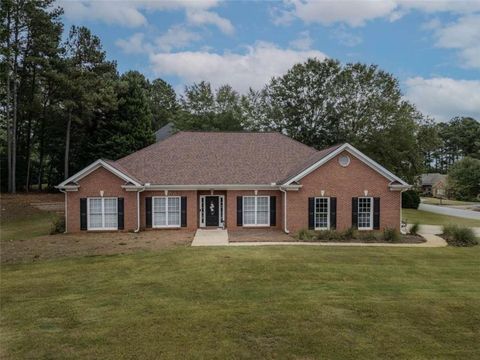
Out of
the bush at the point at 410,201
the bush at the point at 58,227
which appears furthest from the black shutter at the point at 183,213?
the bush at the point at 410,201

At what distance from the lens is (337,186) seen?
23141 millimetres

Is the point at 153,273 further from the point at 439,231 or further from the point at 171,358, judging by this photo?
the point at 439,231

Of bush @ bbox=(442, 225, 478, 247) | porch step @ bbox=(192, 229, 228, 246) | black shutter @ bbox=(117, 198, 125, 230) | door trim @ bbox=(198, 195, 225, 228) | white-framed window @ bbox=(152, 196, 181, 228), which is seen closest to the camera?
porch step @ bbox=(192, 229, 228, 246)

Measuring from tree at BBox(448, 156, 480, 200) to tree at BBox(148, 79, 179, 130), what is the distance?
46.7 metres

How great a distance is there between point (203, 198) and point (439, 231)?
1439 cm

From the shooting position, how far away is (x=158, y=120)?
2798 inches

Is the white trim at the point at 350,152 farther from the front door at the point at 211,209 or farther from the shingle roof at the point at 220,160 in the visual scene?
the front door at the point at 211,209

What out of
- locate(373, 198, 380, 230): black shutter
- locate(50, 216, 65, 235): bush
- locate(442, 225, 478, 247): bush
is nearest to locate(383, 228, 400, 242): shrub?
locate(442, 225, 478, 247): bush

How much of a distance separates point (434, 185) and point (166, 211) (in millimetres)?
79606

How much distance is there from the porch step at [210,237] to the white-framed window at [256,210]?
6.98ft

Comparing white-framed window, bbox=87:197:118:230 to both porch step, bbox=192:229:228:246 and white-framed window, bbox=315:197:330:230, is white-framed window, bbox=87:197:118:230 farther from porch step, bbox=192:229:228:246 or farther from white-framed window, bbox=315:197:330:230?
white-framed window, bbox=315:197:330:230

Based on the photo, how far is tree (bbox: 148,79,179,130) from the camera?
70350mm

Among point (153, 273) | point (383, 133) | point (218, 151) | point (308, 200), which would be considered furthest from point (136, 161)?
point (383, 133)

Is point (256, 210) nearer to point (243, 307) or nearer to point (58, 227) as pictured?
point (58, 227)
